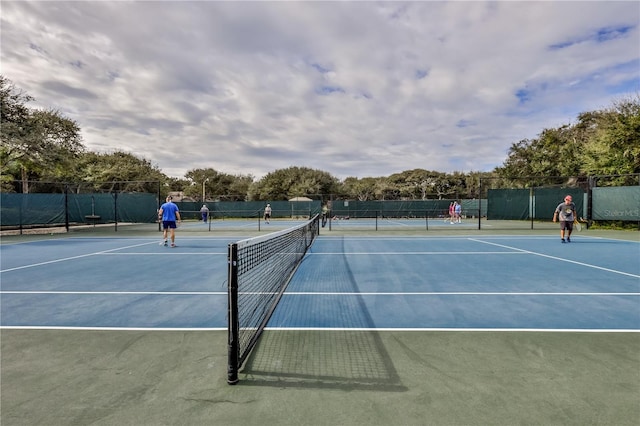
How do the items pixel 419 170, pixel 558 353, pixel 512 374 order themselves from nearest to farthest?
1. pixel 512 374
2. pixel 558 353
3. pixel 419 170

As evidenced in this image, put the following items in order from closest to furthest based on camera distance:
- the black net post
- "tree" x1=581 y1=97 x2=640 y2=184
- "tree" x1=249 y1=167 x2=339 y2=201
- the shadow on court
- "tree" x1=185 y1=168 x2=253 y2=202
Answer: the shadow on court, the black net post, "tree" x1=581 y1=97 x2=640 y2=184, "tree" x1=249 y1=167 x2=339 y2=201, "tree" x1=185 y1=168 x2=253 y2=202

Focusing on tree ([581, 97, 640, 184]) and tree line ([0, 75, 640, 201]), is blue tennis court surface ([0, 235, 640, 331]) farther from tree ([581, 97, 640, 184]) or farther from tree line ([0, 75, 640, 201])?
tree ([581, 97, 640, 184])

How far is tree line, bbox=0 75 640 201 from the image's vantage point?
67.1ft

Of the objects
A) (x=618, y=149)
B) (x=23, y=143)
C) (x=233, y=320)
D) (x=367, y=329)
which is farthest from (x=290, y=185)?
(x=233, y=320)

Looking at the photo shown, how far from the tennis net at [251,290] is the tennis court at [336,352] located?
147 millimetres

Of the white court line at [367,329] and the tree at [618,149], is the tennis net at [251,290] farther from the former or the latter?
the tree at [618,149]

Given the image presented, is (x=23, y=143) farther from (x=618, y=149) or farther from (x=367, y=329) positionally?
(x=618, y=149)

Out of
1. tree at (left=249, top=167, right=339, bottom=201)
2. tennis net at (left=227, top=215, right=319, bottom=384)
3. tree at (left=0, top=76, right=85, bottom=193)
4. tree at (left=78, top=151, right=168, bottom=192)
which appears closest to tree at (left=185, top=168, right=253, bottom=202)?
tree at (left=249, top=167, right=339, bottom=201)

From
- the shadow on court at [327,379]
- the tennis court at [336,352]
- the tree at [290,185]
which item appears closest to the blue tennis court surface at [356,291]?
the tennis court at [336,352]

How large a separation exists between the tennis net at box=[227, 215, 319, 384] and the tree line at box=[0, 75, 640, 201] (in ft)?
46.1

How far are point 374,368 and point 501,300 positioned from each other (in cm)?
325

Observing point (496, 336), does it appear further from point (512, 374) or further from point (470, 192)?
point (470, 192)

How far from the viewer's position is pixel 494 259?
9.22 meters

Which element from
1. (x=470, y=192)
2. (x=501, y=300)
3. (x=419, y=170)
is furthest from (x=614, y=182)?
(x=419, y=170)
